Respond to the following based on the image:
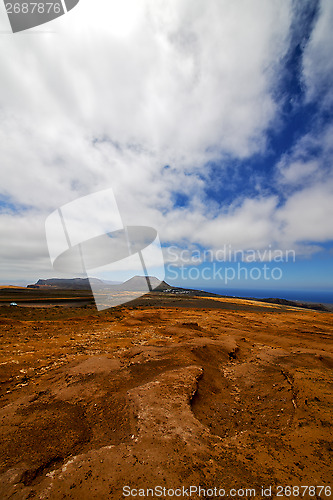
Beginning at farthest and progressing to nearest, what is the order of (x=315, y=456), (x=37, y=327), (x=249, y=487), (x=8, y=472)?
(x=37, y=327), (x=315, y=456), (x=8, y=472), (x=249, y=487)

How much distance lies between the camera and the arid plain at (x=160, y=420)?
3.37 metres

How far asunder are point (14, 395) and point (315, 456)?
7763 mm

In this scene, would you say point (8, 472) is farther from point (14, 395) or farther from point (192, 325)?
point (192, 325)

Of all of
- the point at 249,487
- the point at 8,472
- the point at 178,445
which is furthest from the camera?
the point at 178,445

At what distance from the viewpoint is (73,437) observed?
14.8 ft

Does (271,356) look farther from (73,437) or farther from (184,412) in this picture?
(73,437)

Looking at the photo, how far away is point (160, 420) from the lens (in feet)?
15.9

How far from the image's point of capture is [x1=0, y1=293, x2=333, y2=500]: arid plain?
11.1 feet

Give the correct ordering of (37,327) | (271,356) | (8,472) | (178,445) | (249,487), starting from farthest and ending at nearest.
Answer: (37,327) < (271,356) < (178,445) < (8,472) < (249,487)

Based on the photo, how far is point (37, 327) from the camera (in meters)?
15.2

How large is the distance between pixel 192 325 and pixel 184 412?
1110cm

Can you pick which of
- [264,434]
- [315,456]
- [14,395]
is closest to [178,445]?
[264,434]

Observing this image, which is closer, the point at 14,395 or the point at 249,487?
the point at 249,487

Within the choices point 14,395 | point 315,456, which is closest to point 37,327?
point 14,395
